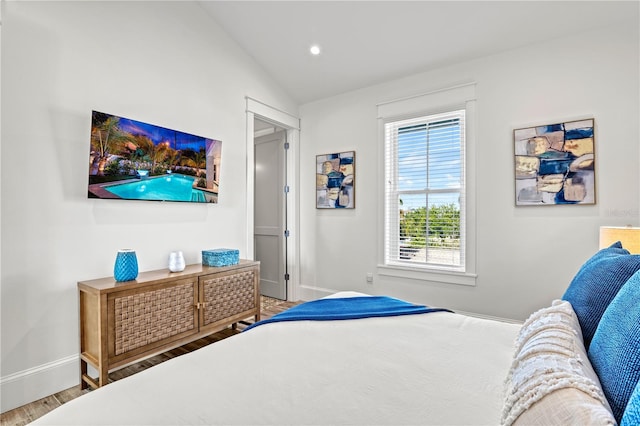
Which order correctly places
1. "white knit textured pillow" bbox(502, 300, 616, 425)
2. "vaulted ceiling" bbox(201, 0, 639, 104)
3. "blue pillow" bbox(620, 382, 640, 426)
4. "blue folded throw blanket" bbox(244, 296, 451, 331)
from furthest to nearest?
"vaulted ceiling" bbox(201, 0, 639, 104) < "blue folded throw blanket" bbox(244, 296, 451, 331) < "white knit textured pillow" bbox(502, 300, 616, 425) < "blue pillow" bbox(620, 382, 640, 426)

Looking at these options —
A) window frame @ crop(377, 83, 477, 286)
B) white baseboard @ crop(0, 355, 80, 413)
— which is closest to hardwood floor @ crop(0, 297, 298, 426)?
white baseboard @ crop(0, 355, 80, 413)

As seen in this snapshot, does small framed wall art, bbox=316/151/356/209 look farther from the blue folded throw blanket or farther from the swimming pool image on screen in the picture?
the blue folded throw blanket

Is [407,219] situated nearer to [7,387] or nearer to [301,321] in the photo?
[301,321]

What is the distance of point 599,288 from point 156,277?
8.55 feet

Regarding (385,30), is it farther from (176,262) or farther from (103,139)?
(176,262)

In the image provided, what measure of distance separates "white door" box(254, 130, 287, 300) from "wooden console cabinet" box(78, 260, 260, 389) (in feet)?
5.11

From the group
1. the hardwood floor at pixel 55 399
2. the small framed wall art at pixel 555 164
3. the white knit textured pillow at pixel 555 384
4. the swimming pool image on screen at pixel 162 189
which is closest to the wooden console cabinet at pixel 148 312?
Answer: the hardwood floor at pixel 55 399

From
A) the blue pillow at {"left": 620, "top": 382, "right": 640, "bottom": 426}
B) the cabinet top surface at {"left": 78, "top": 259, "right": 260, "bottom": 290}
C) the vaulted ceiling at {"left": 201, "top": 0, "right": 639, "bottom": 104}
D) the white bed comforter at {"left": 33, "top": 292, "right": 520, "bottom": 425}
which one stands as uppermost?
the vaulted ceiling at {"left": 201, "top": 0, "right": 639, "bottom": 104}

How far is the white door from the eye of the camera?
14.8ft

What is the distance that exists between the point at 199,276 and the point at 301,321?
1380 millimetres

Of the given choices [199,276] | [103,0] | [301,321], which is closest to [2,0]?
[103,0]

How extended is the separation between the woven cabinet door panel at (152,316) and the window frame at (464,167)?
217 centimetres

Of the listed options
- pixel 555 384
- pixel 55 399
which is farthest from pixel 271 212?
pixel 555 384

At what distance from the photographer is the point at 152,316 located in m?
2.37
